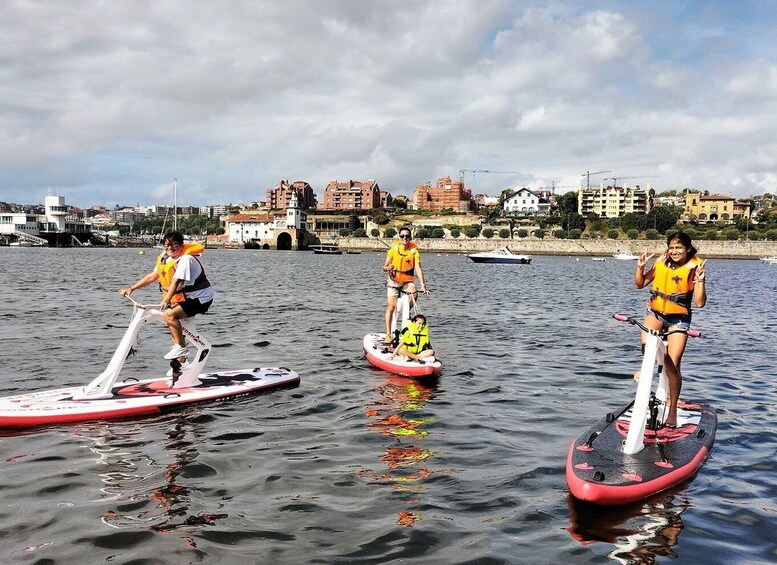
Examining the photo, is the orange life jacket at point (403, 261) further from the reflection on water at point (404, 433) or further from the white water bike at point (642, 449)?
the white water bike at point (642, 449)

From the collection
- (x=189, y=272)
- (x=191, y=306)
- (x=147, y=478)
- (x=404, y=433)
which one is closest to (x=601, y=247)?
(x=404, y=433)

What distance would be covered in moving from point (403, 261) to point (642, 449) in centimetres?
915

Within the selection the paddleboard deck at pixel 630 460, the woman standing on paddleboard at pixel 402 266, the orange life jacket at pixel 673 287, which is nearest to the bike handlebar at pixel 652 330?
the orange life jacket at pixel 673 287

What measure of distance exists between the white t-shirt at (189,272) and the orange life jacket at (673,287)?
26.5 feet

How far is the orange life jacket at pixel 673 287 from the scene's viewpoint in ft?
32.5

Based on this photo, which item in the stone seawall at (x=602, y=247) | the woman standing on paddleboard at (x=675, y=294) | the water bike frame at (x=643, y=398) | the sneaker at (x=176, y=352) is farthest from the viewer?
the stone seawall at (x=602, y=247)

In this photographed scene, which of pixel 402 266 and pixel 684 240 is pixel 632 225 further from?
pixel 684 240

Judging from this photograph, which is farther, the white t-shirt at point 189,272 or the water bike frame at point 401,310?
the water bike frame at point 401,310

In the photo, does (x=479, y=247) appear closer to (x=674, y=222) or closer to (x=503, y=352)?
(x=674, y=222)

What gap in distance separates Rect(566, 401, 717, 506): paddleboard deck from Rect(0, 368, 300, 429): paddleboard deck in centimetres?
712

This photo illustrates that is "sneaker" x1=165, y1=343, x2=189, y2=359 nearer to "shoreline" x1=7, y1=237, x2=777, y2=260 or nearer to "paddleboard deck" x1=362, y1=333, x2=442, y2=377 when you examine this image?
"paddleboard deck" x1=362, y1=333, x2=442, y2=377

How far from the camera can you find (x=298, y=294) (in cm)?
4353

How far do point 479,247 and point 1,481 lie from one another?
190087 mm

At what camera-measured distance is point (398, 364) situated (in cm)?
1558
